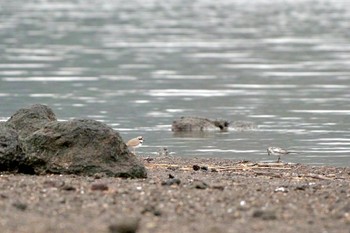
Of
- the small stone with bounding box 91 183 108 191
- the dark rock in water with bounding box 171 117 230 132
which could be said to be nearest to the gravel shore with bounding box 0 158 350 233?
the small stone with bounding box 91 183 108 191

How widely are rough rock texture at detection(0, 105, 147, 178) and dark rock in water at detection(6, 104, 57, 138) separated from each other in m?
2.44

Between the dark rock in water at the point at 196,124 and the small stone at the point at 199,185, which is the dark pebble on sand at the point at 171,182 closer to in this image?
the small stone at the point at 199,185

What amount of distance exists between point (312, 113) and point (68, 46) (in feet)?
86.0

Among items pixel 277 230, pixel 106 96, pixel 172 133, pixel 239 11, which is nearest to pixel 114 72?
pixel 106 96

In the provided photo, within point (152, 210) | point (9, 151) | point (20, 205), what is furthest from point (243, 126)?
point (20, 205)

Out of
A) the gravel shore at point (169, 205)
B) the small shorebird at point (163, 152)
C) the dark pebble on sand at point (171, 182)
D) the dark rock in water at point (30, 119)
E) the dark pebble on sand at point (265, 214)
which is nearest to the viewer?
the gravel shore at point (169, 205)

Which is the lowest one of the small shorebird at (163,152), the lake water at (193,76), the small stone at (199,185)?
the lake water at (193,76)

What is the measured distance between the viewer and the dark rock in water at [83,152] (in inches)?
622

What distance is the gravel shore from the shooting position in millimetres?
11648

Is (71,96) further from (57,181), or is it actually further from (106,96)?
(57,181)

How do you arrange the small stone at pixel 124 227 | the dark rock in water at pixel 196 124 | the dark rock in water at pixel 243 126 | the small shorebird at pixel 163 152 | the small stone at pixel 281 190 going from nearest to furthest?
the small stone at pixel 124 227, the small stone at pixel 281 190, the small shorebird at pixel 163 152, the dark rock in water at pixel 196 124, the dark rock in water at pixel 243 126

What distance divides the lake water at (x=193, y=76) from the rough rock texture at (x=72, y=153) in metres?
5.86

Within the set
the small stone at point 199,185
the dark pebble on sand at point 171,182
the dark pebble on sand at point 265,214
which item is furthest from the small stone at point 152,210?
the dark pebble on sand at point 171,182

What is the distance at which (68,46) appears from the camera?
54312mm
